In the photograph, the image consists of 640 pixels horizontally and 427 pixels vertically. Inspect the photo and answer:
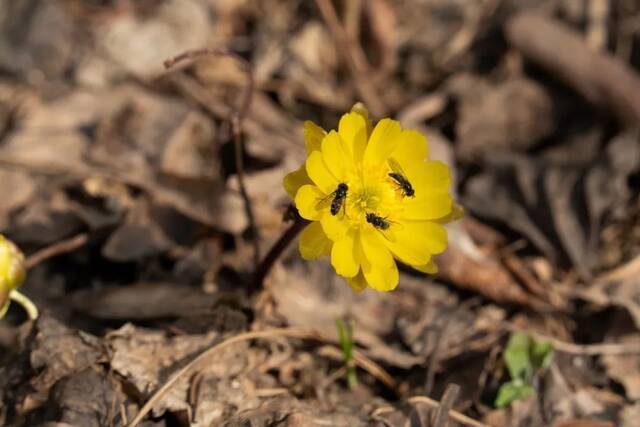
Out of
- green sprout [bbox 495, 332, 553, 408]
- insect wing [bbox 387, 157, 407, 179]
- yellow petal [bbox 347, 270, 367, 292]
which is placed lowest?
green sprout [bbox 495, 332, 553, 408]

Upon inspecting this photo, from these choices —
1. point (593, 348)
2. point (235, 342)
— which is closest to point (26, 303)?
point (235, 342)

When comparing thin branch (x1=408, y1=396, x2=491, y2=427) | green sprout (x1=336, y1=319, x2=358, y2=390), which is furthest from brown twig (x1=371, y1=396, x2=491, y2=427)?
green sprout (x1=336, y1=319, x2=358, y2=390)

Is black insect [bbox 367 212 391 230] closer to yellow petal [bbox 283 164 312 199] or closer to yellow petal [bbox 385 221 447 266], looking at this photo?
yellow petal [bbox 385 221 447 266]

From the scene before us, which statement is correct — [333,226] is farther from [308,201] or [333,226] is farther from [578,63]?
[578,63]

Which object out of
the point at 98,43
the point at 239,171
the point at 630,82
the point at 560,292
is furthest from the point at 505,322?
the point at 98,43

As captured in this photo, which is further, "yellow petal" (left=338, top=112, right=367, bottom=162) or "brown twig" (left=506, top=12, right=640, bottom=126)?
"brown twig" (left=506, top=12, right=640, bottom=126)

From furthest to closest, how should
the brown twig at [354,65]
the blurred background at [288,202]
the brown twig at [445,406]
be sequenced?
the brown twig at [354,65], the blurred background at [288,202], the brown twig at [445,406]

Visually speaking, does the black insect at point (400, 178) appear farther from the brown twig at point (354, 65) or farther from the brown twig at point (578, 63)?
the brown twig at point (578, 63)

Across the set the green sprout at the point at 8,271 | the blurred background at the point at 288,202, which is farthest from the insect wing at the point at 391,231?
the green sprout at the point at 8,271
